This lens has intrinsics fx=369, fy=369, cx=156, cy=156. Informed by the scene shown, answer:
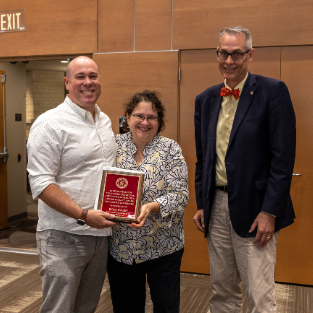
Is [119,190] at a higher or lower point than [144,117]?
lower

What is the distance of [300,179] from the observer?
3.53 metres

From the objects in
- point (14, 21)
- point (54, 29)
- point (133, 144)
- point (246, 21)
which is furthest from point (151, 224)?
point (14, 21)

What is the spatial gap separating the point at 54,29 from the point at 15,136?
2.59 metres

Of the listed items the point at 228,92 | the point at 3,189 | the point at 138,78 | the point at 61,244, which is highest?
the point at 138,78

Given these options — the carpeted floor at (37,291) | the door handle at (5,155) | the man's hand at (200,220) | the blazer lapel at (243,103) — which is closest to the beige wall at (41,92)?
the door handle at (5,155)

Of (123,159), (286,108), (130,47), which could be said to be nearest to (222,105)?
(286,108)

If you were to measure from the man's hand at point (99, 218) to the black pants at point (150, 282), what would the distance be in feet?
1.17

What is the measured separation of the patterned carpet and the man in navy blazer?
1.28 metres

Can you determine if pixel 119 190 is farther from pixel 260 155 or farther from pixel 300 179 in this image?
pixel 300 179

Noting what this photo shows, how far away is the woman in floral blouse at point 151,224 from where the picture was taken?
6.59 feet

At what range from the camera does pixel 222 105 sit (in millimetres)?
2088

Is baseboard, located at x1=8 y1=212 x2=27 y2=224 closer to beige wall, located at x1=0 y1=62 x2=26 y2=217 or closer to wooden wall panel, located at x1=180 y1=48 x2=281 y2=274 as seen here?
beige wall, located at x1=0 y1=62 x2=26 y2=217

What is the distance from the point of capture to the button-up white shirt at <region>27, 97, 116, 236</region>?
1.85 metres

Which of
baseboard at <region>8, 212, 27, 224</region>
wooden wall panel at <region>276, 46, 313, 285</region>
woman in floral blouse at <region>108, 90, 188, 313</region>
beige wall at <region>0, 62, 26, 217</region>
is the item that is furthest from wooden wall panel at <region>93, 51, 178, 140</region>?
baseboard at <region>8, 212, 27, 224</region>
